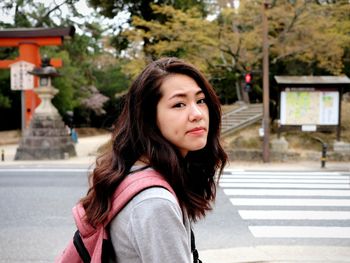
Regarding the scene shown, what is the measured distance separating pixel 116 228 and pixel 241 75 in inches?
633

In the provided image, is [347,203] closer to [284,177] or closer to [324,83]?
[284,177]

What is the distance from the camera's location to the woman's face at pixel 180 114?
4.58 feet

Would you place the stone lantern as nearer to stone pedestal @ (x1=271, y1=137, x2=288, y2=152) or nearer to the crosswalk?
the crosswalk

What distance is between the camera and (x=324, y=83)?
1353 cm

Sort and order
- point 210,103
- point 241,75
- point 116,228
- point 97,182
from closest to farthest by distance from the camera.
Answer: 1. point 116,228
2. point 97,182
3. point 210,103
4. point 241,75

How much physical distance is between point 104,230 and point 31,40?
1759cm

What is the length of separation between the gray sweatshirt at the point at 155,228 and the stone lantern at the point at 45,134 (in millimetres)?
14388

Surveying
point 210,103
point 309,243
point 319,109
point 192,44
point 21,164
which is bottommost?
point 21,164

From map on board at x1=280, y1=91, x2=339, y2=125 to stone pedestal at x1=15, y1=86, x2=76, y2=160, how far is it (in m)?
8.51

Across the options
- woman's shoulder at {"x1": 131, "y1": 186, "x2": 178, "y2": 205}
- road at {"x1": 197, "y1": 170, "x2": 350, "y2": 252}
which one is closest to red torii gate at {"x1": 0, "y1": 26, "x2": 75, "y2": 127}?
road at {"x1": 197, "y1": 170, "x2": 350, "y2": 252}

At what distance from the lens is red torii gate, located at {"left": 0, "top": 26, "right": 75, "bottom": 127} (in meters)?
16.9

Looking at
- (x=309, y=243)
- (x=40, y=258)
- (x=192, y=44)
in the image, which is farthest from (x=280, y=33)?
(x=40, y=258)

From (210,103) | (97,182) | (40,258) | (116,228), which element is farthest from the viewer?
(40,258)

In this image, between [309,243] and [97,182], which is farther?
[309,243]
